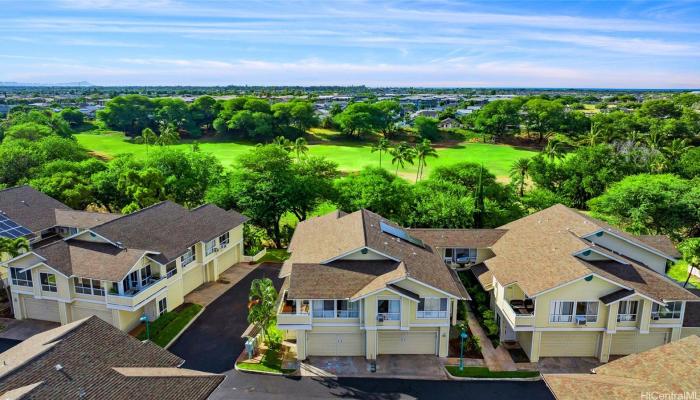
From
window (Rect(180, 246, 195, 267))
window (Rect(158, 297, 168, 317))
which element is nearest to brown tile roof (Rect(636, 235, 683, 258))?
window (Rect(180, 246, 195, 267))

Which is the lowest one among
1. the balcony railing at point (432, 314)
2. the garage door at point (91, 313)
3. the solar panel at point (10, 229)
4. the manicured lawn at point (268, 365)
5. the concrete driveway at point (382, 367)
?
the concrete driveway at point (382, 367)

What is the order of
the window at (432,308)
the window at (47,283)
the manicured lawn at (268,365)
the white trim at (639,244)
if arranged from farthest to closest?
the white trim at (639,244)
the window at (47,283)
the window at (432,308)
the manicured lawn at (268,365)

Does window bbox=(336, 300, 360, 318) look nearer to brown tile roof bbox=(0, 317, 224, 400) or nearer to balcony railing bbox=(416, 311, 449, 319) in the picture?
Result: balcony railing bbox=(416, 311, 449, 319)

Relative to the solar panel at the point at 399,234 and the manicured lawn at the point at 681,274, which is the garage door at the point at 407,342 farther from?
the manicured lawn at the point at 681,274

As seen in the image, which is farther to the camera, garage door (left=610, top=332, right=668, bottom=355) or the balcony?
the balcony

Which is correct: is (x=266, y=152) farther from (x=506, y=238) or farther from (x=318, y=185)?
(x=506, y=238)

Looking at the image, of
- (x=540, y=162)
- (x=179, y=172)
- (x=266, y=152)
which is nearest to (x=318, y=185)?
(x=266, y=152)

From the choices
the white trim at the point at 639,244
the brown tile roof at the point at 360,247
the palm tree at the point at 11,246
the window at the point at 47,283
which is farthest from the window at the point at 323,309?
the palm tree at the point at 11,246

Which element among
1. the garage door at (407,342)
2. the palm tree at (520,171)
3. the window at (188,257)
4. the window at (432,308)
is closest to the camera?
the window at (432,308)
